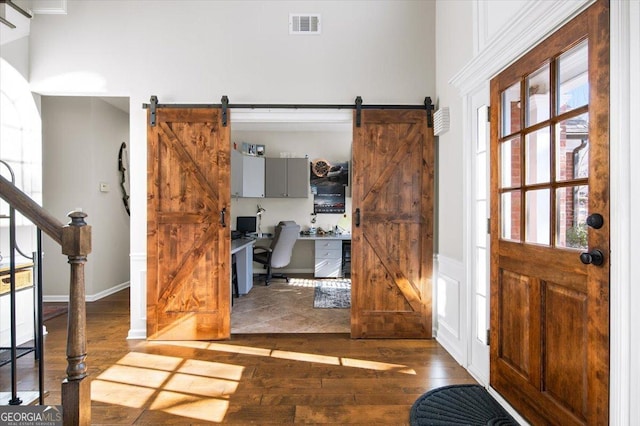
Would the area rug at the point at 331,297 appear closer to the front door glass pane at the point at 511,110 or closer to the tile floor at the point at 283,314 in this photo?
the tile floor at the point at 283,314

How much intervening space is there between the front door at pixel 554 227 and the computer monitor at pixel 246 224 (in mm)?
4454

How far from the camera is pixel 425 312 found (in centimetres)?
335

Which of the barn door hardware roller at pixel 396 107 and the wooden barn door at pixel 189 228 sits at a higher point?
the barn door hardware roller at pixel 396 107

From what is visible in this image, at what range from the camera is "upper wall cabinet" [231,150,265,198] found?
557 cm

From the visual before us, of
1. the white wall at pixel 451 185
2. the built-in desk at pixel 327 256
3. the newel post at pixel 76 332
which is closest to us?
the newel post at pixel 76 332

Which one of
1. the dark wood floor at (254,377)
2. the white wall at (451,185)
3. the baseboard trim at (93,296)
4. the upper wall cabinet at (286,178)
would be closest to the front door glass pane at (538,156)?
the white wall at (451,185)

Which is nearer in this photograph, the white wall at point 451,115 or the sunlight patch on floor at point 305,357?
the sunlight patch on floor at point 305,357

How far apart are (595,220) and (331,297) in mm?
3722

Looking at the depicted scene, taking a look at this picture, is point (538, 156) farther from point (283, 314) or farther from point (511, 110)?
point (283, 314)

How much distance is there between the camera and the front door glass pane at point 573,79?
5.01ft

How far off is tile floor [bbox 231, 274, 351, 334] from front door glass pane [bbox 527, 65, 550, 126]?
256cm

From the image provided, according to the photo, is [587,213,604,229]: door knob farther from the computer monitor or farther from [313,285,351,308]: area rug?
the computer monitor
